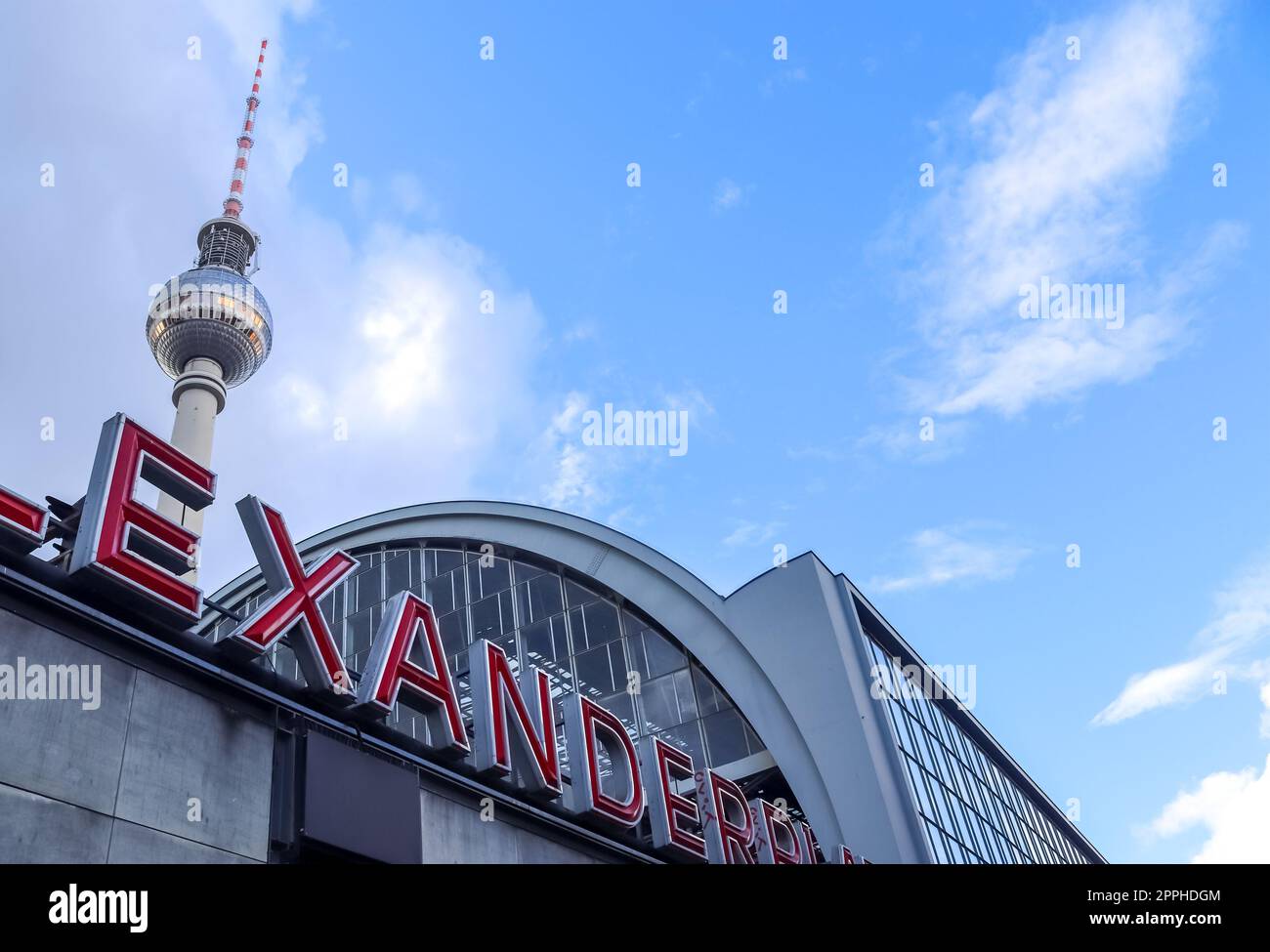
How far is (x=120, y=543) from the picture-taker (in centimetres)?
1255

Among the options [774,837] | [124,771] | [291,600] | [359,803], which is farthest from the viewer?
[774,837]

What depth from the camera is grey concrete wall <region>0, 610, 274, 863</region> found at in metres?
10.8

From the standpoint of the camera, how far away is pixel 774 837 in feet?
77.9

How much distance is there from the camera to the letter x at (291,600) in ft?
47.5

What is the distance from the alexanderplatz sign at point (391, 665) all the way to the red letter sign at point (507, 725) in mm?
25

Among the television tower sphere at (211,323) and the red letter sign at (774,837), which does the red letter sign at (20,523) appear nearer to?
the red letter sign at (774,837)

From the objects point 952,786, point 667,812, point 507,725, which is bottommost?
point 667,812

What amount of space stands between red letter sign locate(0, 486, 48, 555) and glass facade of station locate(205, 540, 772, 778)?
1895 centimetres

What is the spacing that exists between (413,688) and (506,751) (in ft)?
6.79

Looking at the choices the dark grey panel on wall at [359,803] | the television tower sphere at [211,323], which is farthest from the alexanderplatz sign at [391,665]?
the television tower sphere at [211,323]

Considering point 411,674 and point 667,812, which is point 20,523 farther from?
point 667,812

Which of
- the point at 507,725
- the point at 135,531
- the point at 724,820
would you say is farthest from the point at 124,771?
the point at 724,820

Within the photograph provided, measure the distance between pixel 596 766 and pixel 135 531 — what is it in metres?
9.82

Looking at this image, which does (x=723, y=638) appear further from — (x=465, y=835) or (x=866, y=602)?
(x=465, y=835)
